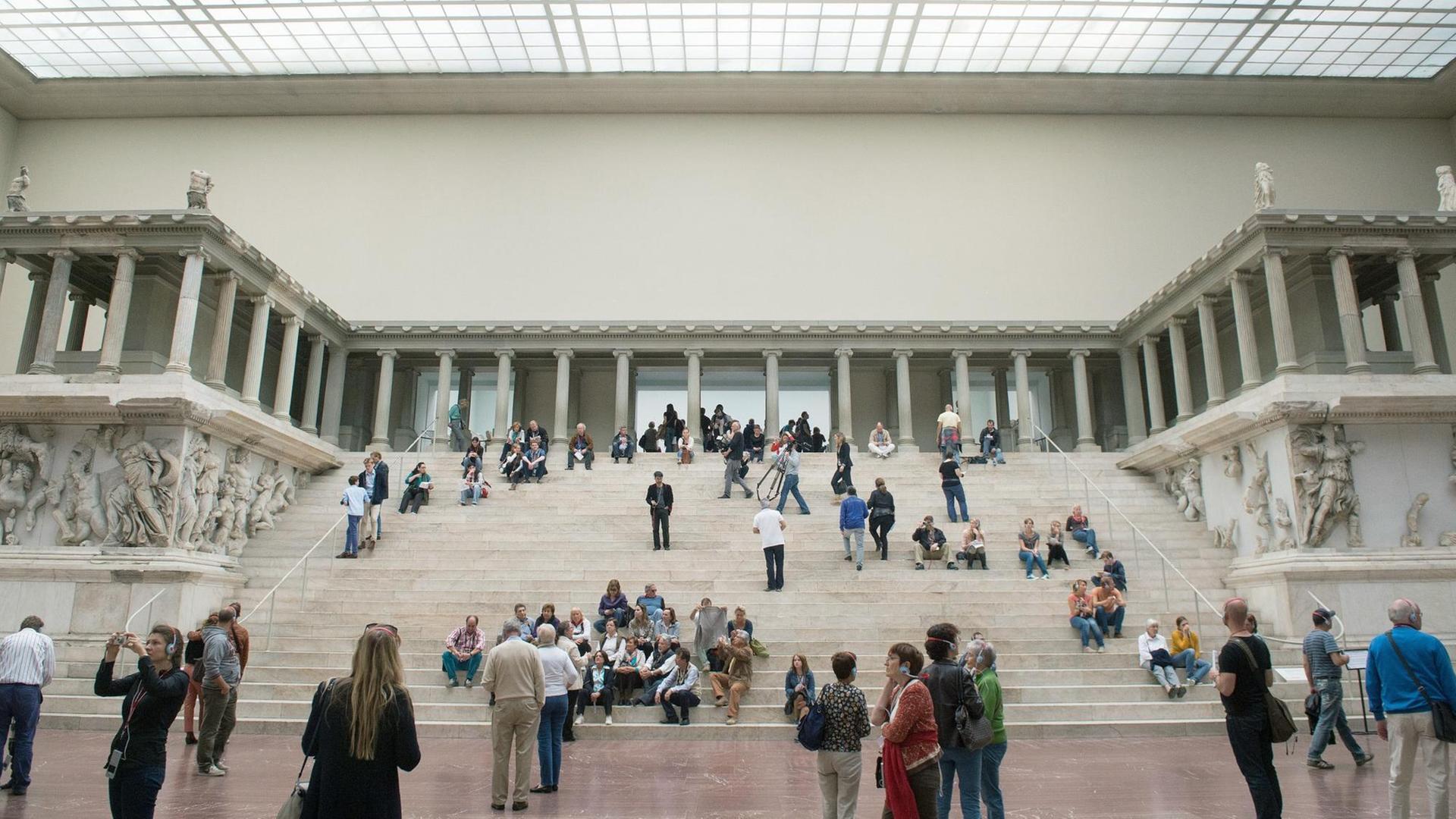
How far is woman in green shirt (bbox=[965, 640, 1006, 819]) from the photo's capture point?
572 centimetres

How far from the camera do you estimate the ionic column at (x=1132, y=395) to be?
26.2m

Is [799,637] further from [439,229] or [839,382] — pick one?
[439,229]

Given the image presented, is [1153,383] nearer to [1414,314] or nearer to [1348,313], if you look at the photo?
[1348,313]

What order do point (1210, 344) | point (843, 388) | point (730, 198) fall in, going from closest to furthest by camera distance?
point (1210, 344), point (843, 388), point (730, 198)

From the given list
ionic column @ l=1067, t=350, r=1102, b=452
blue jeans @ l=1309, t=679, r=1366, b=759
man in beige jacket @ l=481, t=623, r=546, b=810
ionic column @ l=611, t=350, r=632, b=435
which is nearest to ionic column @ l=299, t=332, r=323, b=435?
ionic column @ l=611, t=350, r=632, b=435

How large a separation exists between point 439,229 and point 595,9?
9.14 m

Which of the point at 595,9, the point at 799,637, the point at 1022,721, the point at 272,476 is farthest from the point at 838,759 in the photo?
the point at 595,9

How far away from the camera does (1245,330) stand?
19281mm

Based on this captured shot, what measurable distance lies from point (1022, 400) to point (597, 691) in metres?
19.4

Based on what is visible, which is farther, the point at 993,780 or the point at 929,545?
the point at 929,545

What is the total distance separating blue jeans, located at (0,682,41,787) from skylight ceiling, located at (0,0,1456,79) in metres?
25.6

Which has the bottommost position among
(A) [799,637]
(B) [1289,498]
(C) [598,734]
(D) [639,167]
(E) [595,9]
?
(C) [598,734]

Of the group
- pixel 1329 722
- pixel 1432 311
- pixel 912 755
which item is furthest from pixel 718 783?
pixel 1432 311

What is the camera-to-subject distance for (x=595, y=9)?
94.5ft
